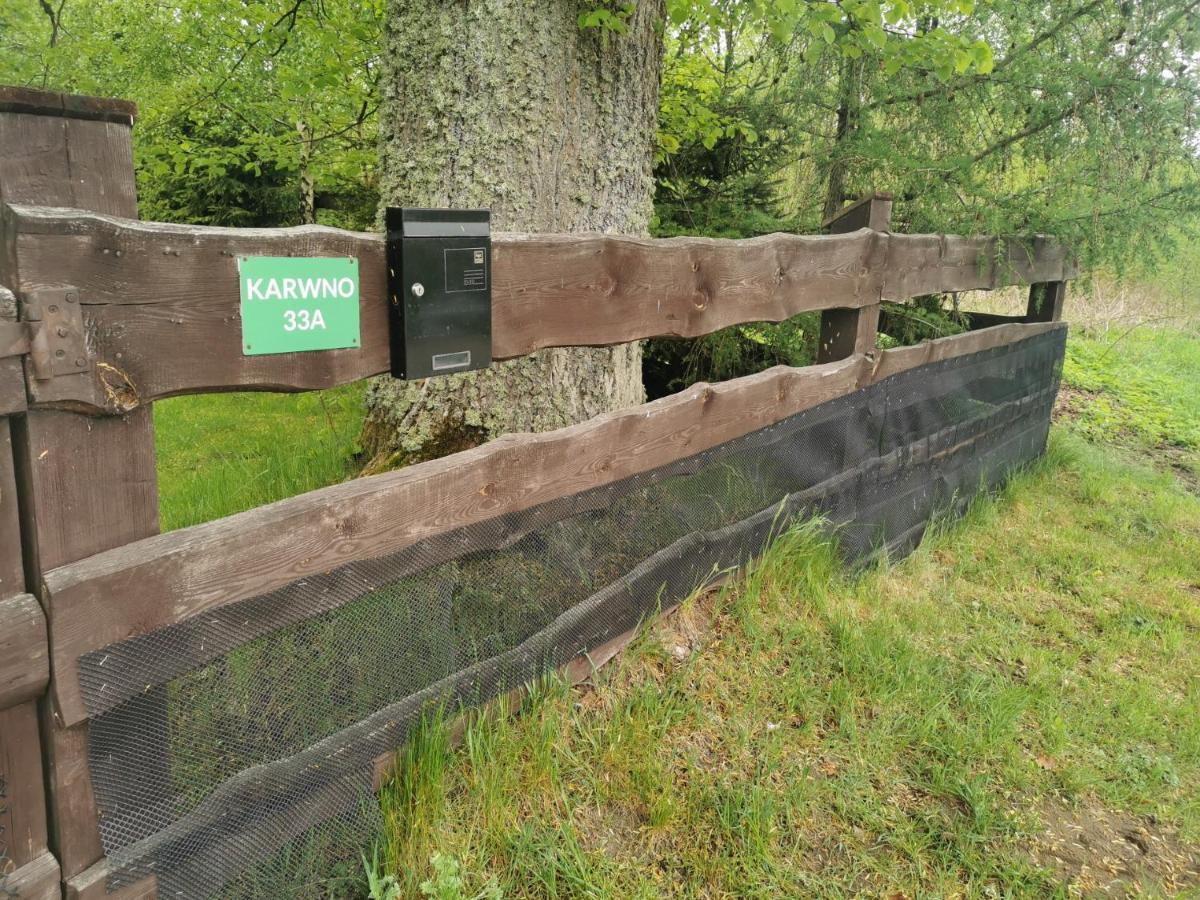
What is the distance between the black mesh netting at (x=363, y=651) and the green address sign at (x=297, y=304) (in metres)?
0.54

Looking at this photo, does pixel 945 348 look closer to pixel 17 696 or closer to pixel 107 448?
pixel 107 448

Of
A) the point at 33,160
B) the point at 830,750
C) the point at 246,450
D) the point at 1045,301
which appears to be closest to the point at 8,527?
the point at 33,160

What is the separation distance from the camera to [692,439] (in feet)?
10.5

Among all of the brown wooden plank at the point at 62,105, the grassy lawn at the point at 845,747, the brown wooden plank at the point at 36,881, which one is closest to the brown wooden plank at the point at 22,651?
the brown wooden plank at the point at 36,881

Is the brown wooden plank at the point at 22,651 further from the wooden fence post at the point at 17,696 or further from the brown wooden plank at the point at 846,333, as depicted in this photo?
the brown wooden plank at the point at 846,333

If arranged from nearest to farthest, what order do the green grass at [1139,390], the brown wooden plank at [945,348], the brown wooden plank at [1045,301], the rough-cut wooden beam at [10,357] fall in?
the rough-cut wooden beam at [10,357] → the brown wooden plank at [945,348] → the brown wooden plank at [1045,301] → the green grass at [1139,390]

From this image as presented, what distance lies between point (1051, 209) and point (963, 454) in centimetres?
151

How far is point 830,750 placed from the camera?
2.96m

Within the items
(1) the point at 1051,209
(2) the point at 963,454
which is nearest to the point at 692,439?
(2) the point at 963,454

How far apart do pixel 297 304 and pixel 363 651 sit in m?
0.86

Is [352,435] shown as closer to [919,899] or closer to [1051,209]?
[919,899]

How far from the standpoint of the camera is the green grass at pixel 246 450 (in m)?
4.46

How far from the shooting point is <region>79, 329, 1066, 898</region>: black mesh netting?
1789 mm

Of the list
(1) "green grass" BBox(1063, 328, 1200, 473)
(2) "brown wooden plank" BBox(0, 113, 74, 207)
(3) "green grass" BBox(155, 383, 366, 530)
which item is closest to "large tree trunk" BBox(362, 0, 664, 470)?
(3) "green grass" BBox(155, 383, 366, 530)
